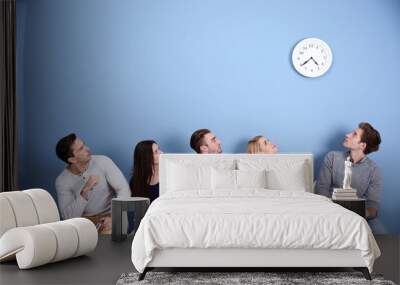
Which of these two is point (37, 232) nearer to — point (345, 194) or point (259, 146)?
point (259, 146)

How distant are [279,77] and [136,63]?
63.6 inches

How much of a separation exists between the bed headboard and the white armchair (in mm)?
1405

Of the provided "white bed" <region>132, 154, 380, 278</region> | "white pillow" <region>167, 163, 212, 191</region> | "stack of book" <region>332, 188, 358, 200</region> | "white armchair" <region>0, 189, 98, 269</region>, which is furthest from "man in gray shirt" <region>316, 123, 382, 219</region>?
"white armchair" <region>0, 189, 98, 269</region>

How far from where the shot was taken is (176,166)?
21.3ft

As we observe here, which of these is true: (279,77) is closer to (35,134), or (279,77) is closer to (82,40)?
(82,40)

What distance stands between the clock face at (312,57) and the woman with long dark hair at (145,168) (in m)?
1.84

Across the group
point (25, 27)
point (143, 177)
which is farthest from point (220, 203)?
point (25, 27)

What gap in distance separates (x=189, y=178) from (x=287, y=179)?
98cm

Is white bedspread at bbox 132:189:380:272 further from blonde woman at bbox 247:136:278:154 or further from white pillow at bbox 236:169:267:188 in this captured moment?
blonde woman at bbox 247:136:278:154

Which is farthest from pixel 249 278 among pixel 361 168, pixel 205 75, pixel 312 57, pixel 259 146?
pixel 312 57

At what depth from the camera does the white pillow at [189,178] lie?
20.8 feet

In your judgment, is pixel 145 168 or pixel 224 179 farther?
pixel 145 168

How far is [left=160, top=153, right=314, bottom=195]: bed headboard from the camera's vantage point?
664 cm

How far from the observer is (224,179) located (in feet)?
20.5
